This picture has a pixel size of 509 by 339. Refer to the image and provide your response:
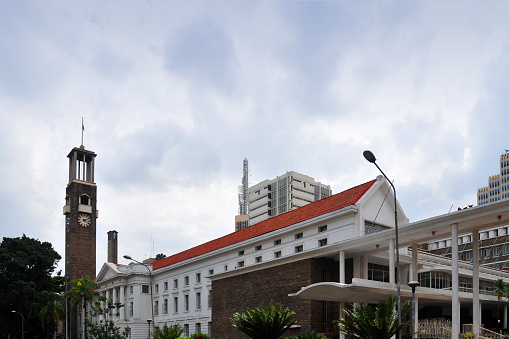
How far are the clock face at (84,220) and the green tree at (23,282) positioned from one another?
11851mm

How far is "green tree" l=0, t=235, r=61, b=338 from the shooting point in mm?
67938

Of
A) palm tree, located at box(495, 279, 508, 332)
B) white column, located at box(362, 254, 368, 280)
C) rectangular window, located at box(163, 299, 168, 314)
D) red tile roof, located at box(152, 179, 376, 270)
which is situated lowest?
rectangular window, located at box(163, 299, 168, 314)

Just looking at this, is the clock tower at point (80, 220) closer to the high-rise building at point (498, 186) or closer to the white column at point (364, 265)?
the white column at point (364, 265)

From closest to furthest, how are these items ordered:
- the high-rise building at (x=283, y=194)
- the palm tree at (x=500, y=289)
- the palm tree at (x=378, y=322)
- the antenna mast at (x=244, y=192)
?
the palm tree at (x=378, y=322) → the palm tree at (x=500, y=289) → the high-rise building at (x=283, y=194) → the antenna mast at (x=244, y=192)

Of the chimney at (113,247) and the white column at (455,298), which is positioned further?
the chimney at (113,247)

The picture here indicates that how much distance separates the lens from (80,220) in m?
85.6

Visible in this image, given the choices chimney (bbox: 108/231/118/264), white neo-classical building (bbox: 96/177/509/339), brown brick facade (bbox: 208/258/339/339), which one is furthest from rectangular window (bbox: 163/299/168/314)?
chimney (bbox: 108/231/118/264)

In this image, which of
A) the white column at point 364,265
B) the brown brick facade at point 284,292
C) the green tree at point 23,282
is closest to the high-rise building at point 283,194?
the green tree at point 23,282


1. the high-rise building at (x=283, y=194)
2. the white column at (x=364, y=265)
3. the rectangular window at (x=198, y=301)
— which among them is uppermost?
the high-rise building at (x=283, y=194)

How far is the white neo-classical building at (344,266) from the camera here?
31.0 metres

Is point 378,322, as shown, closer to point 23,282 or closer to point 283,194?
point 23,282

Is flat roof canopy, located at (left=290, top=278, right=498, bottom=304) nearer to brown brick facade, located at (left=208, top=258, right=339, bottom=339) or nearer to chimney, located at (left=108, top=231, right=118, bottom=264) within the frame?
brown brick facade, located at (left=208, top=258, right=339, bottom=339)

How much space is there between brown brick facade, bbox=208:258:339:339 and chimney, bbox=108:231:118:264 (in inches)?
2175

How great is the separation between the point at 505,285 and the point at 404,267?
38.6ft
